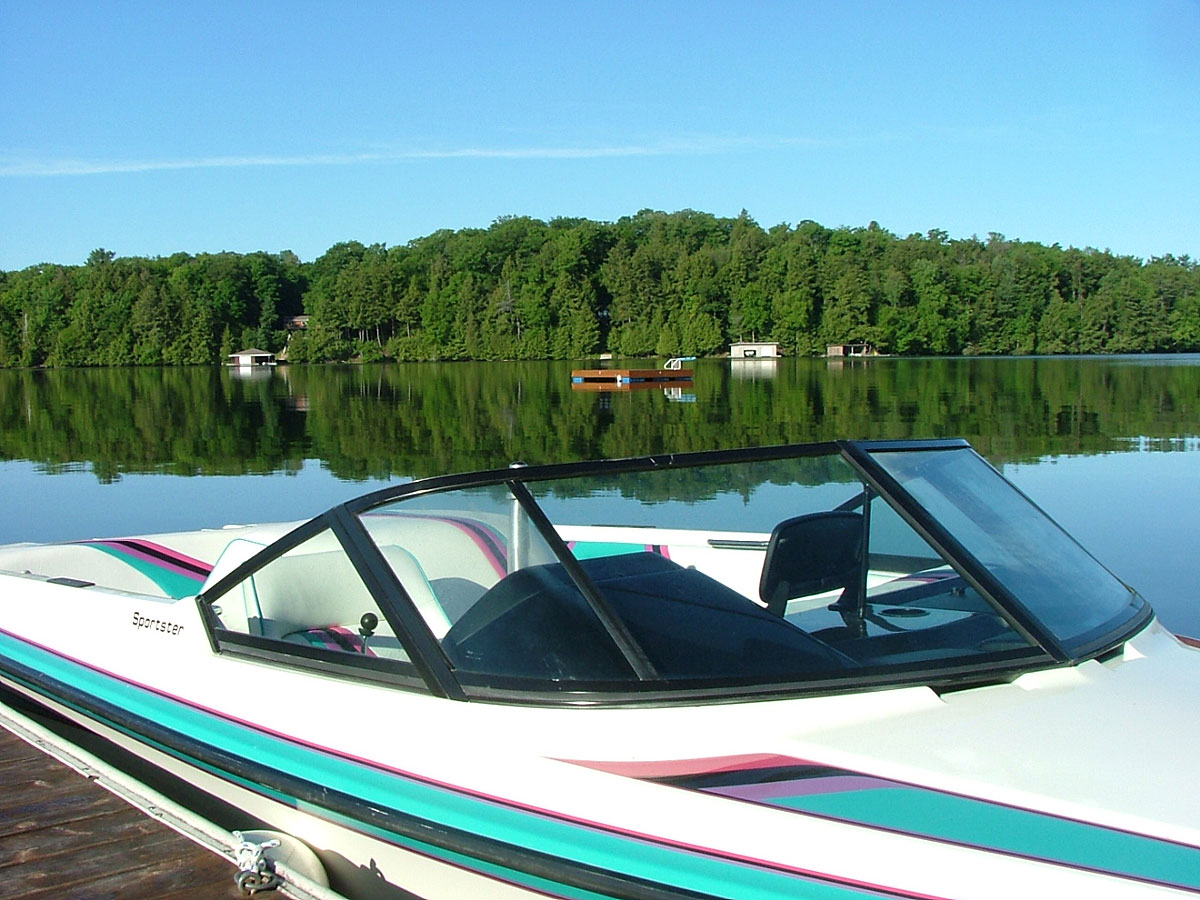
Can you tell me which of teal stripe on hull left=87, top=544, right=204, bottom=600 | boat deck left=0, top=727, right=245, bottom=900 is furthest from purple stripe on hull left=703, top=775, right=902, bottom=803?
teal stripe on hull left=87, top=544, right=204, bottom=600

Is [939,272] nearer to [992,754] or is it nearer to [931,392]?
[931,392]

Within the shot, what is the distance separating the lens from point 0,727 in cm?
475

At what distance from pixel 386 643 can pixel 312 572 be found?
42 centimetres

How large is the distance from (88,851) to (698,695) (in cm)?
222

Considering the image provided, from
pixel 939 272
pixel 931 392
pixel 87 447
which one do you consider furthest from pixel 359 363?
pixel 87 447

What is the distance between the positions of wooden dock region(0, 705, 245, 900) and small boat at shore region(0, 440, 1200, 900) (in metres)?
0.25

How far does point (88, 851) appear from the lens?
3562 mm

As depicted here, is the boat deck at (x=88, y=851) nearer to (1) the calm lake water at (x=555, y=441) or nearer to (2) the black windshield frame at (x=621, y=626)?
(2) the black windshield frame at (x=621, y=626)

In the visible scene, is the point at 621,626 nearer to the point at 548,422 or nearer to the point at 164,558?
the point at 164,558

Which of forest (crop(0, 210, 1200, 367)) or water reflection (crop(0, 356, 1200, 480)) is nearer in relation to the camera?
water reflection (crop(0, 356, 1200, 480))

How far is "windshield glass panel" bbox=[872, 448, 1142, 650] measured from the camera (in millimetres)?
2855

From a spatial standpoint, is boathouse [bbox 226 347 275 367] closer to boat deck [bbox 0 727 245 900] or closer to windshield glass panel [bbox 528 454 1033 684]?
boat deck [bbox 0 727 245 900]

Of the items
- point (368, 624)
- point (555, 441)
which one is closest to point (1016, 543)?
point (368, 624)

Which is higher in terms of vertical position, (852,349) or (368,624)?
(852,349)
